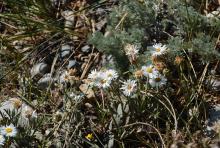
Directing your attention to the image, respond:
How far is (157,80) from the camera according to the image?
281 centimetres

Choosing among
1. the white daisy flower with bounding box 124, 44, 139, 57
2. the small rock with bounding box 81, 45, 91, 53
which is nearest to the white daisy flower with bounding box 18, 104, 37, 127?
the white daisy flower with bounding box 124, 44, 139, 57

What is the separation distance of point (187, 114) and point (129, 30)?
2.39ft

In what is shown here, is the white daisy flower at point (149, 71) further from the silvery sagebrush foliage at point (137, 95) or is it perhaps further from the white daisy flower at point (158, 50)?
the white daisy flower at point (158, 50)

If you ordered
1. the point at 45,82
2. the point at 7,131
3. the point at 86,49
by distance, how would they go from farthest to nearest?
the point at 86,49, the point at 45,82, the point at 7,131

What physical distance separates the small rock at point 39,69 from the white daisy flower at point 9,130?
89cm

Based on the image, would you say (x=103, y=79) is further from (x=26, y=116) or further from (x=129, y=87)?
(x=26, y=116)

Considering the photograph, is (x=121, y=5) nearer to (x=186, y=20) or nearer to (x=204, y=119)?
(x=186, y=20)

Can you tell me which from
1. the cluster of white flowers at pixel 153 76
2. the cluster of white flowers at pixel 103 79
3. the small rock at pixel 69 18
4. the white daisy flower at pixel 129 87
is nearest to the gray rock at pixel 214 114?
the cluster of white flowers at pixel 153 76

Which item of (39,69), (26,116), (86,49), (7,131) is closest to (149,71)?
(26,116)

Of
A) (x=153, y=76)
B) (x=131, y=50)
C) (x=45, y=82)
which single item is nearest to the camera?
(x=153, y=76)

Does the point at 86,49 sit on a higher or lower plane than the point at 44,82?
higher

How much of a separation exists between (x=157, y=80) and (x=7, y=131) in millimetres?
855

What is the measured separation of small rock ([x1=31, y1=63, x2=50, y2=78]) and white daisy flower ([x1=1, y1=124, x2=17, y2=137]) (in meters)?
0.89

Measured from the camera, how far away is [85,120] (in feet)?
9.87
